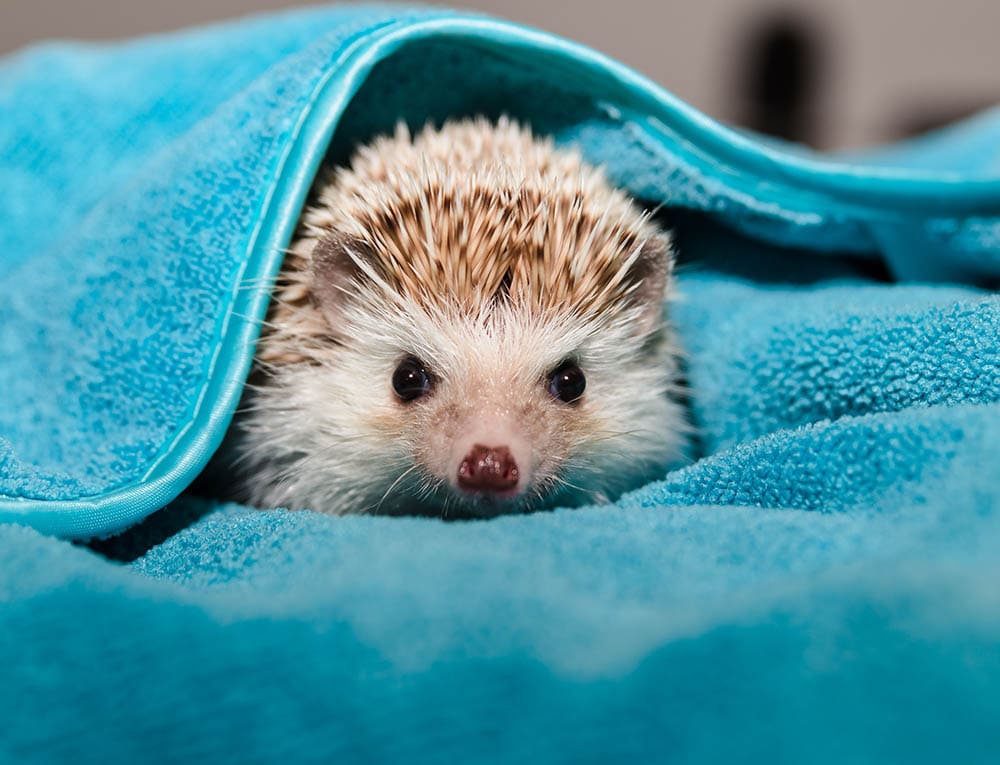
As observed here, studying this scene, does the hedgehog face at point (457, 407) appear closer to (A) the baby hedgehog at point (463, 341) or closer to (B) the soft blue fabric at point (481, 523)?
(A) the baby hedgehog at point (463, 341)

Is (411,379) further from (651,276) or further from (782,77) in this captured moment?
(782,77)

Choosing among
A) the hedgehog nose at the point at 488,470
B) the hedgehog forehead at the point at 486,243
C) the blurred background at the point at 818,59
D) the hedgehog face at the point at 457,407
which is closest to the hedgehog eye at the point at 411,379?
the hedgehog face at the point at 457,407

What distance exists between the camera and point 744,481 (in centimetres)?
109

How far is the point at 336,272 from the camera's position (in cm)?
131

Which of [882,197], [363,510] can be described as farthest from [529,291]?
[882,197]

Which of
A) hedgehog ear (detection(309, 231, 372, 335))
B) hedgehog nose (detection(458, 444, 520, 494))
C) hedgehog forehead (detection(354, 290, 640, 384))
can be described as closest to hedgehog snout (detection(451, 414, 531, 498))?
hedgehog nose (detection(458, 444, 520, 494))

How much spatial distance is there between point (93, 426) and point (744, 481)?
92 cm

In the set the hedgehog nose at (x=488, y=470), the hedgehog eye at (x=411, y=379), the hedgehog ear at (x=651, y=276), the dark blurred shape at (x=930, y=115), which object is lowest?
the hedgehog nose at (x=488, y=470)

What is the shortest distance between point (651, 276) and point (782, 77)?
11.7ft

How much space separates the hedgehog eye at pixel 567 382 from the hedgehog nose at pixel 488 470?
0.24 meters

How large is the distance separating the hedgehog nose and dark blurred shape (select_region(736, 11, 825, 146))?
12.6 feet

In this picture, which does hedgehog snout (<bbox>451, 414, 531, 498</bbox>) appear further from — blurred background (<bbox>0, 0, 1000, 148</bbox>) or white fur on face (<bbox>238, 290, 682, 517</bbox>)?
blurred background (<bbox>0, 0, 1000, 148</bbox>)

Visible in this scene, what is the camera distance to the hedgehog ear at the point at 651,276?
1353mm

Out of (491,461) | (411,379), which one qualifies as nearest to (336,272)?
(411,379)
